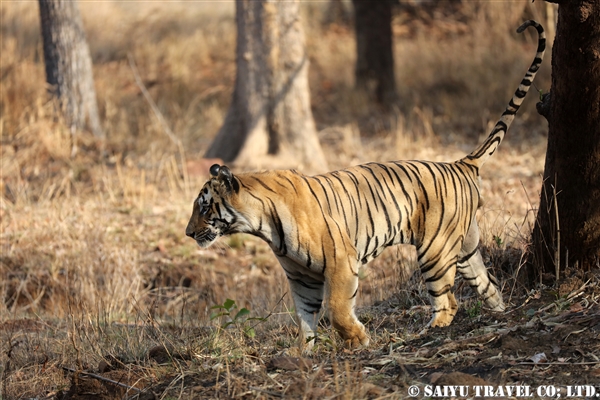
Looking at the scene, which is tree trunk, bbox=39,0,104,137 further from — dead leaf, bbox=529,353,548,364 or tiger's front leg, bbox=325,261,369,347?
dead leaf, bbox=529,353,548,364

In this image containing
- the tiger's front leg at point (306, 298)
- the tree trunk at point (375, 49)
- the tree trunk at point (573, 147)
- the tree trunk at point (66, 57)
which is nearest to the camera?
the tree trunk at point (573, 147)

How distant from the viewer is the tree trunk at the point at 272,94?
35.1 feet

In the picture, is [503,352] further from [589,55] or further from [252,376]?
[589,55]

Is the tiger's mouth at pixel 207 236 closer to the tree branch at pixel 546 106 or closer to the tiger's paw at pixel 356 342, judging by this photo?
the tiger's paw at pixel 356 342

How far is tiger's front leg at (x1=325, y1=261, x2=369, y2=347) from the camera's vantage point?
4.59 meters

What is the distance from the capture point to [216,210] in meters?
4.64

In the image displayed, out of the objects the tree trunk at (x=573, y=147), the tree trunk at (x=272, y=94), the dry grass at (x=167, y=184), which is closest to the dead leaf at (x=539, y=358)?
the dry grass at (x=167, y=184)

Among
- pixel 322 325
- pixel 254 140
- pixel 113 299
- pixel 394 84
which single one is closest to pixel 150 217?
pixel 254 140

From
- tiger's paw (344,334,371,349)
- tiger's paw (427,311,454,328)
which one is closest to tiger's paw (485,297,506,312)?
tiger's paw (427,311,454,328)

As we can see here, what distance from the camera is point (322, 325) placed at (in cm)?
572

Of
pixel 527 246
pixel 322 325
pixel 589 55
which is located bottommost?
pixel 322 325

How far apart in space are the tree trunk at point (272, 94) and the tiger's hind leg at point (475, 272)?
5.56 meters

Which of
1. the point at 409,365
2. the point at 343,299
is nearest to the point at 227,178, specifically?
the point at 343,299

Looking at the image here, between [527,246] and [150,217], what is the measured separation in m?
A: 5.22
